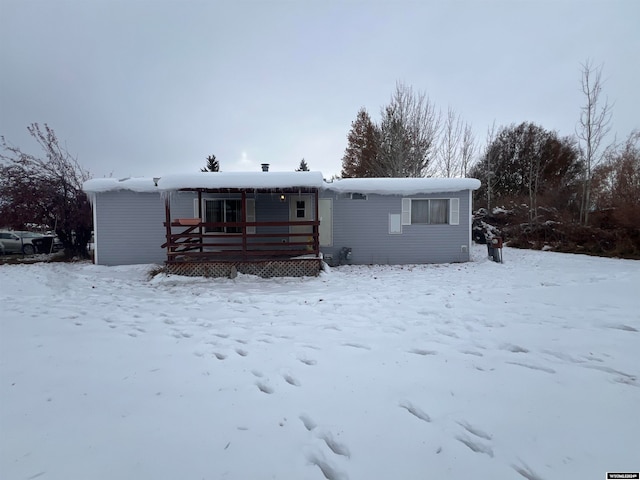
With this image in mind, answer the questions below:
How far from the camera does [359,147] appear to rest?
25.4 metres

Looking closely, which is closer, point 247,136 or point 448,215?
point 448,215

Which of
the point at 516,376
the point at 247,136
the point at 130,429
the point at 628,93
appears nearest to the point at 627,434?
the point at 516,376

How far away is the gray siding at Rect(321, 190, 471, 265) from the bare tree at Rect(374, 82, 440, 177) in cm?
927

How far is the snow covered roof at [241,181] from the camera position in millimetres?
7938

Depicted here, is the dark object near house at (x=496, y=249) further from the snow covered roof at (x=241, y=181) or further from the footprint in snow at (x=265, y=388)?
the footprint in snow at (x=265, y=388)

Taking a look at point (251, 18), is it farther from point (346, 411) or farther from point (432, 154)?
point (346, 411)

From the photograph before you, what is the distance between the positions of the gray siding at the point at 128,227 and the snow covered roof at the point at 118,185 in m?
0.18

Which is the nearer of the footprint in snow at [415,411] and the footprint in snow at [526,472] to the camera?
the footprint in snow at [526,472]

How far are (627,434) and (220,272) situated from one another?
312 inches

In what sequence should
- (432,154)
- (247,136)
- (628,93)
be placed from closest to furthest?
(628,93)
(247,136)
(432,154)

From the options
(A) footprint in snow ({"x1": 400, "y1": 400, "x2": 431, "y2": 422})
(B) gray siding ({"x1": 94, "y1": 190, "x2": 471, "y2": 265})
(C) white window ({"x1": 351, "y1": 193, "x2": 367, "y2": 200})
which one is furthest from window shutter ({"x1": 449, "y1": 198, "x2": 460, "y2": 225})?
Answer: (A) footprint in snow ({"x1": 400, "y1": 400, "x2": 431, "y2": 422})

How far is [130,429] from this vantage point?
6.49ft

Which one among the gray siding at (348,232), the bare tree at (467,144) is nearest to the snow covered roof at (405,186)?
the gray siding at (348,232)

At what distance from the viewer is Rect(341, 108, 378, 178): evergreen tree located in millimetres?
24016
